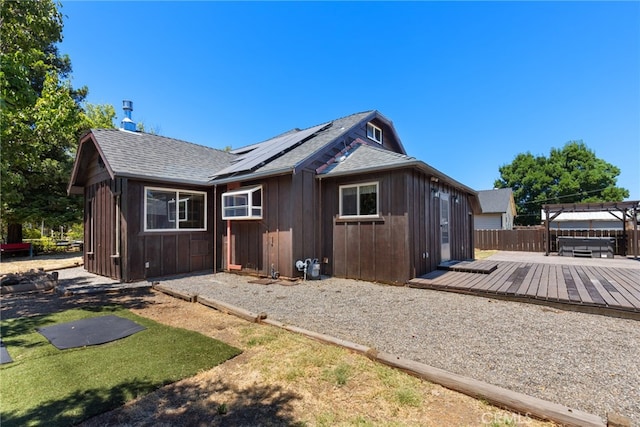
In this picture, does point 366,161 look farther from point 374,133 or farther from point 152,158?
point 152,158

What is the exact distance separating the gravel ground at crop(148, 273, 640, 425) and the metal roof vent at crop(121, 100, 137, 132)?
8.45 meters

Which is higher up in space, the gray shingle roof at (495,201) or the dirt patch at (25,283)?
the gray shingle roof at (495,201)

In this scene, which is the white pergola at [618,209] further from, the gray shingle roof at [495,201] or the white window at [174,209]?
the white window at [174,209]

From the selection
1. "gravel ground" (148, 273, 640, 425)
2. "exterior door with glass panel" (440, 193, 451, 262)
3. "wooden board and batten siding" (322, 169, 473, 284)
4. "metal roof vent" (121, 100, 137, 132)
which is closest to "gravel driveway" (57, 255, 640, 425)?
"gravel ground" (148, 273, 640, 425)

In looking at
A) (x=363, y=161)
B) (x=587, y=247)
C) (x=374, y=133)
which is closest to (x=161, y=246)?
(x=363, y=161)

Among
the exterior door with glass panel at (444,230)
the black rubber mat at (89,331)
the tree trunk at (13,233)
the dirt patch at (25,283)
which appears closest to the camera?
the black rubber mat at (89,331)

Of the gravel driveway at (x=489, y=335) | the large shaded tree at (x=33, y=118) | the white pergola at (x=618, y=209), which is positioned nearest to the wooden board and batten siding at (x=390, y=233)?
the gravel driveway at (x=489, y=335)

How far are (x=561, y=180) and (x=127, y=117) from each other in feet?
160

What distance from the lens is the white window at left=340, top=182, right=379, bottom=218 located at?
307 inches

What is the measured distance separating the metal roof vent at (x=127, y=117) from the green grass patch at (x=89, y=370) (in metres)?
9.36

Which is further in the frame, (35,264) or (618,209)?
(618,209)

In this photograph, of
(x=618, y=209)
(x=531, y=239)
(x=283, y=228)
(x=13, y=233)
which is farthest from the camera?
(x=531, y=239)

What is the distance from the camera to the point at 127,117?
37.2ft

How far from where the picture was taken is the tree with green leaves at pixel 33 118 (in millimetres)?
5266
